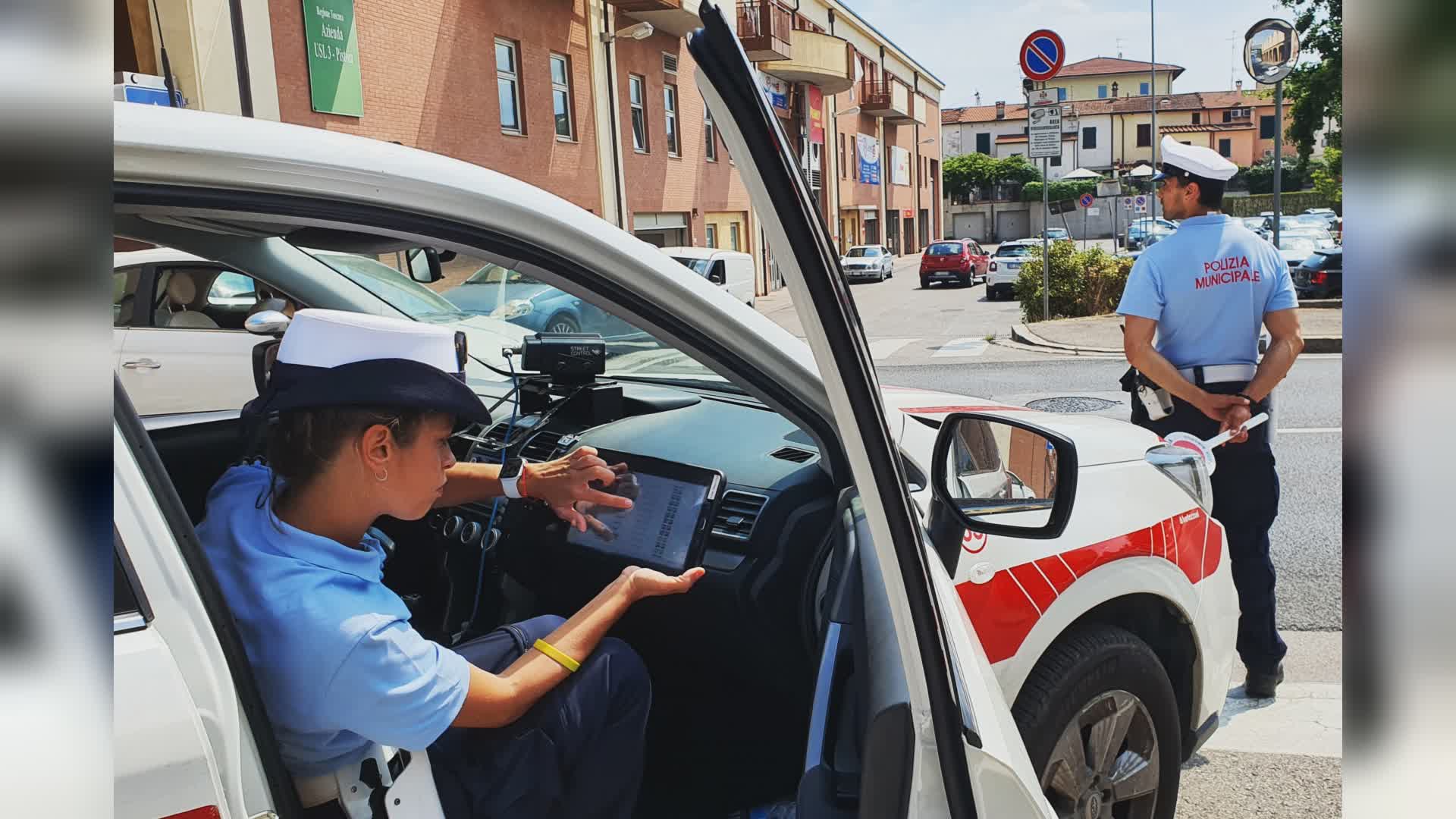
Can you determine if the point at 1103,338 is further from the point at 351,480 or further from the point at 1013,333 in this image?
the point at 351,480

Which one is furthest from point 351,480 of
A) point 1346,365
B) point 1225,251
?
point 1225,251

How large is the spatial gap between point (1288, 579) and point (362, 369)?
4704 millimetres

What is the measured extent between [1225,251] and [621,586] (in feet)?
9.00

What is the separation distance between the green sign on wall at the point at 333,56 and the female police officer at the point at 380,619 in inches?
524

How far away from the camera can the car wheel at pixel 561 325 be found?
314 centimetres

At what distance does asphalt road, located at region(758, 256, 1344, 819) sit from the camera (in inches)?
118

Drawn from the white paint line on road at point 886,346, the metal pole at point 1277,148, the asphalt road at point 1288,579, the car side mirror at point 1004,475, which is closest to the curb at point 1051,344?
the asphalt road at point 1288,579

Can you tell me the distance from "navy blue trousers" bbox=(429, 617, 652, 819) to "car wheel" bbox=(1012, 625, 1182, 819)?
2.80 feet

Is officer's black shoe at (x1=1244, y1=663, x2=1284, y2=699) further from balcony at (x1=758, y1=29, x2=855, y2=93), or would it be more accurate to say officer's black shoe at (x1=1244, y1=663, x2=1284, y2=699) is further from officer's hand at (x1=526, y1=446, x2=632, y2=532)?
balcony at (x1=758, y1=29, x2=855, y2=93)

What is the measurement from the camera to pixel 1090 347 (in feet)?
45.7

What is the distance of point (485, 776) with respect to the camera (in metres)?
1.68

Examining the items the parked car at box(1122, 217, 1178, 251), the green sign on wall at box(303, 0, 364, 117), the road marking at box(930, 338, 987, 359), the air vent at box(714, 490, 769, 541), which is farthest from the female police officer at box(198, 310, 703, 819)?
the parked car at box(1122, 217, 1178, 251)

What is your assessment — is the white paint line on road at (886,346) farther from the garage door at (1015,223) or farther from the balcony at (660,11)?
the garage door at (1015,223)

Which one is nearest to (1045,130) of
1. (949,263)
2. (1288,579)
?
(1288,579)
